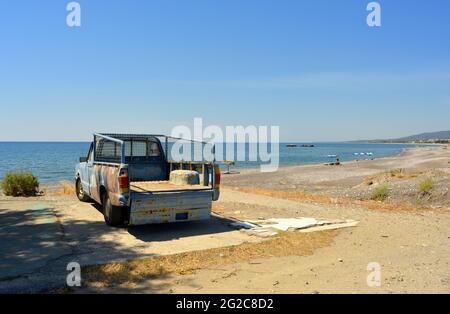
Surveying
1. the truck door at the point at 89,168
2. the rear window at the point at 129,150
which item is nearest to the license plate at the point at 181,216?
the rear window at the point at 129,150

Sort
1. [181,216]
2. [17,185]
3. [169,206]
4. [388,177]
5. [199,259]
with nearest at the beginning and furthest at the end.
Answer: [199,259]
[169,206]
[181,216]
[17,185]
[388,177]

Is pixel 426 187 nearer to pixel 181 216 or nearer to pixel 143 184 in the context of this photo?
pixel 181 216

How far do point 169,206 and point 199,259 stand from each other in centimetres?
179

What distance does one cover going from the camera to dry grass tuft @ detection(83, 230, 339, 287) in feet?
19.1

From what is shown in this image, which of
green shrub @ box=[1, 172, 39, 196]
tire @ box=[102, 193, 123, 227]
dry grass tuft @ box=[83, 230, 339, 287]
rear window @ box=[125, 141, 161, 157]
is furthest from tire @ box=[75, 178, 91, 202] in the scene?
dry grass tuft @ box=[83, 230, 339, 287]

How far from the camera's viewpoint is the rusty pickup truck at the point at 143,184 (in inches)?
316

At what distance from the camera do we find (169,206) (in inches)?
325

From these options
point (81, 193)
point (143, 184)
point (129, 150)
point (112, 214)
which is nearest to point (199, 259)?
point (112, 214)

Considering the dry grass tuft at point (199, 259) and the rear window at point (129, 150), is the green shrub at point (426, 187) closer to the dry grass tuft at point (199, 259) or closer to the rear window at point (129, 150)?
the dry grass tuft at point (199, 259)

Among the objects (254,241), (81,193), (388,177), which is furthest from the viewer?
(388,177)
